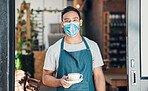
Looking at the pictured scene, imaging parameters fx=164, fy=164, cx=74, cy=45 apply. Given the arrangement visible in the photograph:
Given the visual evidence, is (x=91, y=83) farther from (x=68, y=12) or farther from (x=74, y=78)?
(x=68, y=12)

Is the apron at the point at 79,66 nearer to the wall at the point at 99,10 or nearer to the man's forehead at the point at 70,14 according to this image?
the man's forehead at the point at 70,14

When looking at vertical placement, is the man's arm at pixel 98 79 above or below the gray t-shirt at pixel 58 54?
below

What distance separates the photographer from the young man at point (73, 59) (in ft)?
5.79

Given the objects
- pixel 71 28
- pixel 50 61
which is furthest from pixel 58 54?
pixel 71 28

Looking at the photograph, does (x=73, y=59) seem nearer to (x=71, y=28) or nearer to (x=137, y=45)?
(x=71, y=28)

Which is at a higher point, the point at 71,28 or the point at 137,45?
the point at 71,28

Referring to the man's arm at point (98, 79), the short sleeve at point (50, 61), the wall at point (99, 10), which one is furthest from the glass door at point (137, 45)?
the wall at point (99, 10)

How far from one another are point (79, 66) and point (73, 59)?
101mm

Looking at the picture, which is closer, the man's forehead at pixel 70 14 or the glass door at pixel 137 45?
the glass door at pixel 137 45

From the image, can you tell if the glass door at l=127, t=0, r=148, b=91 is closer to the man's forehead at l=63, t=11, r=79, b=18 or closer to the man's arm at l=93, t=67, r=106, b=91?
the man's arm at l=93, t=67, r=106, b=91

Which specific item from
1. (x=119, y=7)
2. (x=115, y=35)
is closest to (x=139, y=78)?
(x=115, y=35)

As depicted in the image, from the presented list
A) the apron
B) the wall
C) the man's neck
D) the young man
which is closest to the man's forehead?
the young man

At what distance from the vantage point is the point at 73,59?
1809 mm

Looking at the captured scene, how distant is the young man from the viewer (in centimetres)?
177
